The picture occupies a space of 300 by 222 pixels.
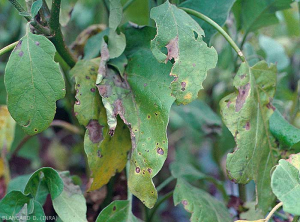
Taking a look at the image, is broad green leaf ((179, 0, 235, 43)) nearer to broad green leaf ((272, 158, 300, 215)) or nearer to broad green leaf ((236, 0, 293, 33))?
broad green leaf ((236, 0, 293, 33))

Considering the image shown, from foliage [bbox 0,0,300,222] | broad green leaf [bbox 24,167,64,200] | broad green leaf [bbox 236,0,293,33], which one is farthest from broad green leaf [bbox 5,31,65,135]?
broad green leaf [bbox 236,0,293,33]

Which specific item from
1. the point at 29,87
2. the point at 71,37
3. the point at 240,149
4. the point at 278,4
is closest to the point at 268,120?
the point at 240,149

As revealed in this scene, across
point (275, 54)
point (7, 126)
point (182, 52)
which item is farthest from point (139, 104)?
point (275, 54)

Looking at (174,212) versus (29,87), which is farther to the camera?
(174,212)

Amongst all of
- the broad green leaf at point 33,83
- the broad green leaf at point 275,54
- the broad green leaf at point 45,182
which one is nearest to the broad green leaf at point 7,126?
the broad green leaf at point 45,182

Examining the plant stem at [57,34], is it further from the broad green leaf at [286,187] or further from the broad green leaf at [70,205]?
the broad green leaf at [286,187]

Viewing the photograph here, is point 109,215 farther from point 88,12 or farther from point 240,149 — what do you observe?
point 88,12
